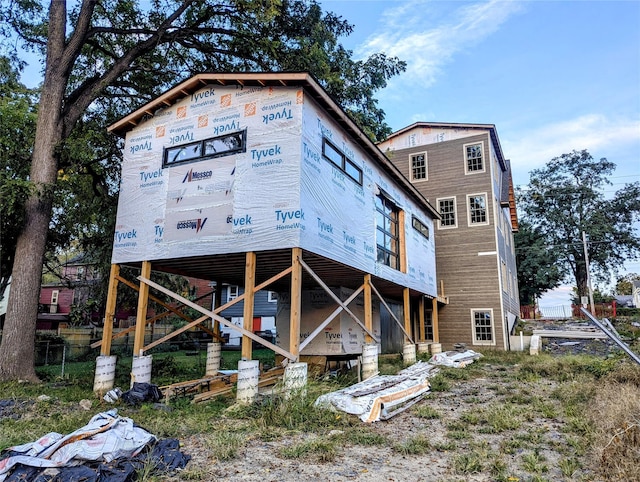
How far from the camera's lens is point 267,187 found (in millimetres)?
8812

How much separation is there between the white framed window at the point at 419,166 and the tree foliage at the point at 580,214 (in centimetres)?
1939

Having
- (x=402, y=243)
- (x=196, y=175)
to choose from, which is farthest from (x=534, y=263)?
(x=196, y=175)

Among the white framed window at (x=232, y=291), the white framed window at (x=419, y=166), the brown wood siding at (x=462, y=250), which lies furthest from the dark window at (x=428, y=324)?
the white framed window at (x=232, y=291)

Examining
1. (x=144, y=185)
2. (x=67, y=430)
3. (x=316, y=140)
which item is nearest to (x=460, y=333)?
(x=316, y=140)

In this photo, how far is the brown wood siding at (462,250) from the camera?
19281 mm

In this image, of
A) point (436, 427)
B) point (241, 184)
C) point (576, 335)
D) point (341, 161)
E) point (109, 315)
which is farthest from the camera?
point (576, 335)

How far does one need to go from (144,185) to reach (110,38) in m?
8.01

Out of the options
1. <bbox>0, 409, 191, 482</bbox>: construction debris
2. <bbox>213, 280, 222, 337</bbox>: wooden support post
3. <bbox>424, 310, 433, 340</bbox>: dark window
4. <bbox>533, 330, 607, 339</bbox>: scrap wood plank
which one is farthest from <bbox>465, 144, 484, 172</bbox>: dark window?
<bbox>0, 409, 191, 482</bbox>: construction debris

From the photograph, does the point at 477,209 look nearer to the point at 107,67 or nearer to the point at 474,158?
the point at 474,158

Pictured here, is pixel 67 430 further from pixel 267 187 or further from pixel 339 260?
pixel 339 260

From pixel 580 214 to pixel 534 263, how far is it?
25.2ft

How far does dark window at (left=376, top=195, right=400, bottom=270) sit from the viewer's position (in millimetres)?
13123

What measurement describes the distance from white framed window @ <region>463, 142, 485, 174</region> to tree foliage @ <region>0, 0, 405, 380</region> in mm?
6234

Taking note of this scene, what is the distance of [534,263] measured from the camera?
34.3m
